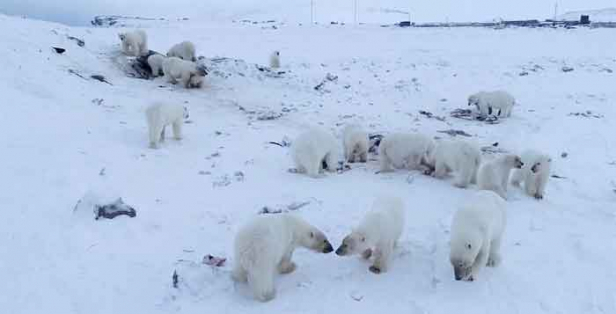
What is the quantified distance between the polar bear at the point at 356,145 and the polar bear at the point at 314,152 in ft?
1.92

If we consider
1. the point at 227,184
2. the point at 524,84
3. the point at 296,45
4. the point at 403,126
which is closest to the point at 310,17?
the point at 296,45

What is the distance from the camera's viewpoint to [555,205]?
7102 mm

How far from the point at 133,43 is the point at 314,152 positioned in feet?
36.4

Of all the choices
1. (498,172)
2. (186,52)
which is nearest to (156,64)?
(186,52)

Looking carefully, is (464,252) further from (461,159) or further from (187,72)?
(187,72)

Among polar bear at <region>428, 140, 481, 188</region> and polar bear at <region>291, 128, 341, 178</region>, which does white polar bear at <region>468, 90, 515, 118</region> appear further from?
polar bear at <region>291, 128, 341, 178</region>

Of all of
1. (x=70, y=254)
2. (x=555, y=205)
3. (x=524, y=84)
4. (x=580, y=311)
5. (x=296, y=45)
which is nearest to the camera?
(x=580, y=311)

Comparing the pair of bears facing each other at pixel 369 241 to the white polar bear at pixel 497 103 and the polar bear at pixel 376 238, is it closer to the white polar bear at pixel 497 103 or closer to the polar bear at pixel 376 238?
the polar bear at pixel 376 238

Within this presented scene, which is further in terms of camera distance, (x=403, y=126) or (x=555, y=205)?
(x=403, y=126)

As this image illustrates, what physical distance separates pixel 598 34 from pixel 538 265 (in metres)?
25.8

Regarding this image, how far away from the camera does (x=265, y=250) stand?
14.9ft

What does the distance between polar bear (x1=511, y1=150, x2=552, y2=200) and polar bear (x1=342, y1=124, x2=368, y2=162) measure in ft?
8.41

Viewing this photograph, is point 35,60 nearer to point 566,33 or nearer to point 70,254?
point 70,254

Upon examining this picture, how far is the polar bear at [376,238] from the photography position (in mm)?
5027
